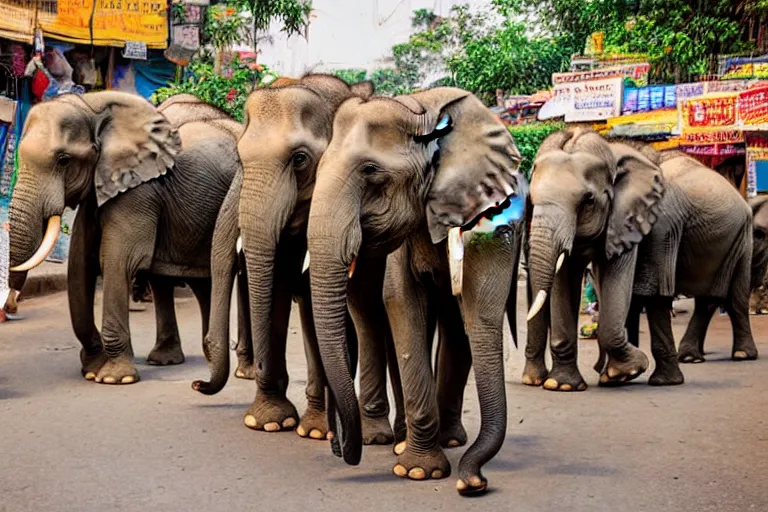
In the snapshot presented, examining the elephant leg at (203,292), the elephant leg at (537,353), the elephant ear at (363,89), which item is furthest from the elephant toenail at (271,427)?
the elephant leg at (203,292)

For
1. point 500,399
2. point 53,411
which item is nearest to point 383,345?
point 500,399

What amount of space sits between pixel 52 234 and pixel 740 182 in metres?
12.4

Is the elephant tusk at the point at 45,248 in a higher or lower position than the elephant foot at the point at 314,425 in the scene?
higher

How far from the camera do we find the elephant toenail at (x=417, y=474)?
5.58 meters

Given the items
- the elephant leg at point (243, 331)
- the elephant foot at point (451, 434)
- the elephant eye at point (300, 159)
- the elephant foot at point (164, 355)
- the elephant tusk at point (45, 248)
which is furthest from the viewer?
the elephant foot at point (164, 355)

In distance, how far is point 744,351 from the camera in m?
10.9

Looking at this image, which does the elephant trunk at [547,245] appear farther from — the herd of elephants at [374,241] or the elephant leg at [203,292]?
the elephant leg at [203,292]

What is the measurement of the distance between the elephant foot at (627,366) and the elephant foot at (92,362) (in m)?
3.82

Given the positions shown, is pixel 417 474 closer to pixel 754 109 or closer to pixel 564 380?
pixel 564 380

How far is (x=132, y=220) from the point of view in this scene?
29.0ft

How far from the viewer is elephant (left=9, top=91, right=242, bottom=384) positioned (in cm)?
808

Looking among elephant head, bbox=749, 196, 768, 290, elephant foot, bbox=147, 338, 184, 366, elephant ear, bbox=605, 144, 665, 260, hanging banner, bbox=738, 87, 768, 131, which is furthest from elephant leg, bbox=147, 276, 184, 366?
hanging banner, bbox=738, 87, 768, 131

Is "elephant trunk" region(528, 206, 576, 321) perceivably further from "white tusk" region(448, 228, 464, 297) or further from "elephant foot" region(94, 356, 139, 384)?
"elephant foot" region(94, 356, 139, 384)

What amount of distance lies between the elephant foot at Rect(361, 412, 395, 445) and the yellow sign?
34.6ft
